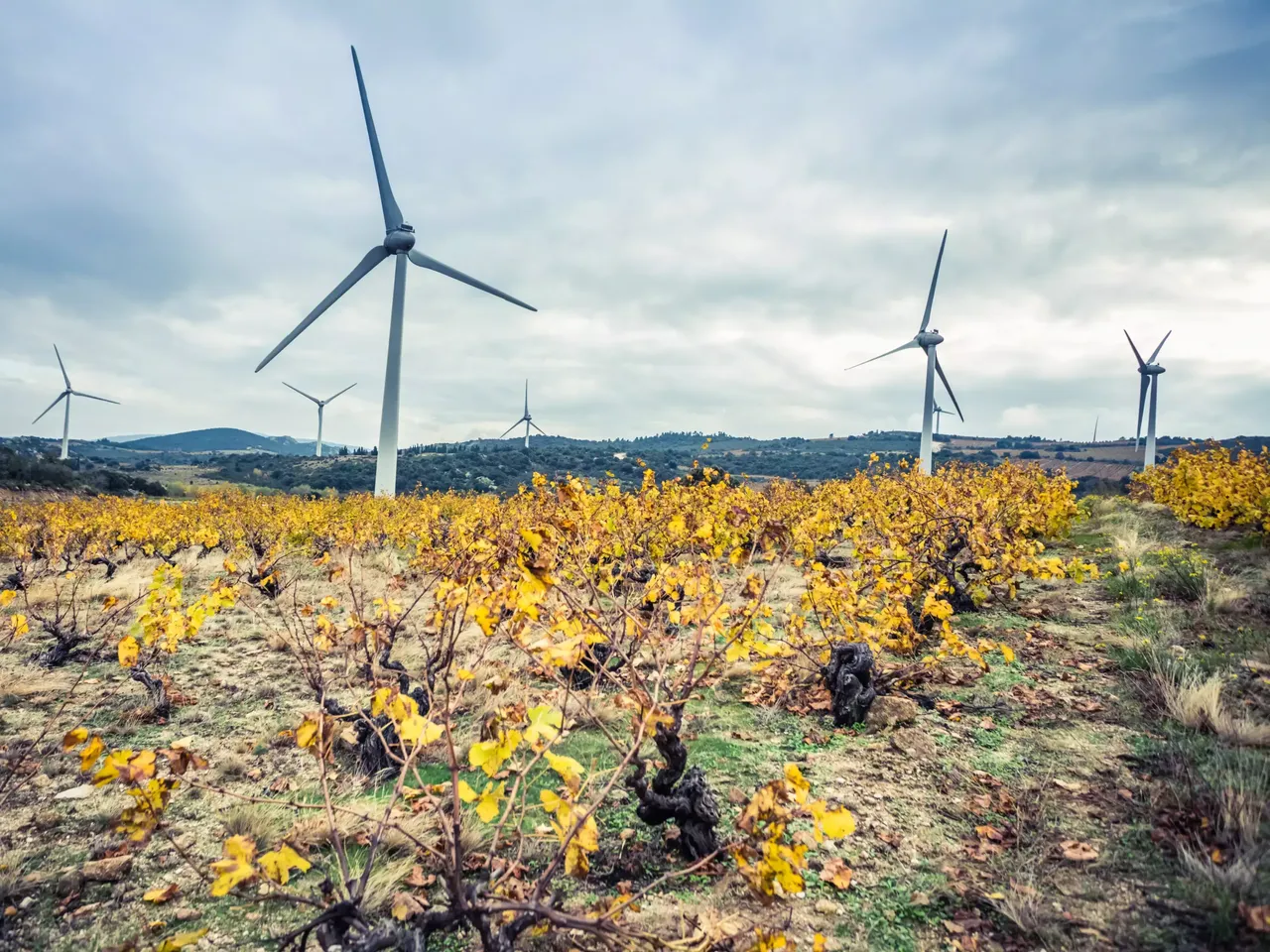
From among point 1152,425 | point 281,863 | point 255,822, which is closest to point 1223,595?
point 281,863

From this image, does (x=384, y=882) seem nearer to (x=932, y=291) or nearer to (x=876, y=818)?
(x=876, y=818)

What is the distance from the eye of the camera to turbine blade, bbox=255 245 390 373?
27.4 meters

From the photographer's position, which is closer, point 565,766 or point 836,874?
point 565,766

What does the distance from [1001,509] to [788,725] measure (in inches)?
296

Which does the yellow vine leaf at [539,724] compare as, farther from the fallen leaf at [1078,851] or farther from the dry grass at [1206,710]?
the dry grass at [1206,710]

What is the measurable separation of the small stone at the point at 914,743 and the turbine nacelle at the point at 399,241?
33.5 m

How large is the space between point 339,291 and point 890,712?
29.6 metres

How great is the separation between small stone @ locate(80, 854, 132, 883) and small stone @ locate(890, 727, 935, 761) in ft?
19.2

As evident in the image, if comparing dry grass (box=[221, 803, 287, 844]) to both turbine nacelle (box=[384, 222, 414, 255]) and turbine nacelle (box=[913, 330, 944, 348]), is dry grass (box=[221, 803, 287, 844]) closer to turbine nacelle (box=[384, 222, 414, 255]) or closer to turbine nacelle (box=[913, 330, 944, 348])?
turbine nacelle (box=[384, 222, 414, 255])

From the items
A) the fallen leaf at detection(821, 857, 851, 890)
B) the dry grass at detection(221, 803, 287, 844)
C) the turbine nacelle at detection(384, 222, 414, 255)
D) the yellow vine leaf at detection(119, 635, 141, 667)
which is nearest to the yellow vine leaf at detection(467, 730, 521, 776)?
the fallen leaf at detection(821, 857, 851, 890)

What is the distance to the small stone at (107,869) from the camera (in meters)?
4.03

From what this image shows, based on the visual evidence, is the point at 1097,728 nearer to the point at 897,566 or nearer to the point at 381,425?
the point at 897,566

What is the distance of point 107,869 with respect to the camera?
409cm

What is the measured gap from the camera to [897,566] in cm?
866
